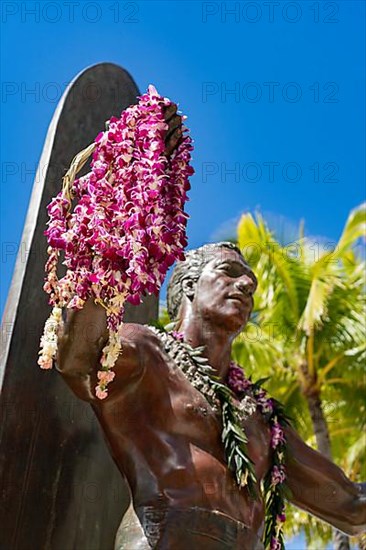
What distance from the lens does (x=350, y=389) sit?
52.2 feet

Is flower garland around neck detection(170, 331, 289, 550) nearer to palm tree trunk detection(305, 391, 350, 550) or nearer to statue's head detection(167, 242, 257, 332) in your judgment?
statue's head detection(167, 242, 257, 332)

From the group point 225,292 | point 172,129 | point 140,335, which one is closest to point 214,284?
point 225,292

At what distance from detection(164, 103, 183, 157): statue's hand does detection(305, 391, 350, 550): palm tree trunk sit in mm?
11244

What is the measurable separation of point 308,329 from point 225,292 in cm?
1076

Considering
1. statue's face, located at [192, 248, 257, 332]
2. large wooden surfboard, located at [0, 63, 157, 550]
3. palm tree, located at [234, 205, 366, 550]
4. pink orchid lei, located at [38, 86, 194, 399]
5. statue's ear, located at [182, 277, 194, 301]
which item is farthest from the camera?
palm tree, located at [234, 205, 366, 550]

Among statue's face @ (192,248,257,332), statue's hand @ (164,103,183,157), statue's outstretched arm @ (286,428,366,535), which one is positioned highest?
statue's hand @ (164,103,183,157)

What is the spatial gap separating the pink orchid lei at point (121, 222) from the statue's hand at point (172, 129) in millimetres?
21

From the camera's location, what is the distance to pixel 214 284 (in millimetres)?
4621

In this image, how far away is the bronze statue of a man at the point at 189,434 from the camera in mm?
3740

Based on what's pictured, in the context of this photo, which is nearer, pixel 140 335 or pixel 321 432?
pixel 140 335

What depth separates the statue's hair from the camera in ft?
15.6

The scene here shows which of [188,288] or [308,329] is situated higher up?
[308,329]

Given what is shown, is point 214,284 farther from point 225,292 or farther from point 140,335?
point 140,335

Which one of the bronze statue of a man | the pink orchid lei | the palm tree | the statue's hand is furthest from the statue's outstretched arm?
the palm tree
